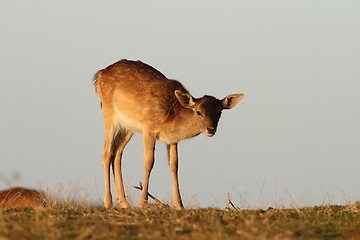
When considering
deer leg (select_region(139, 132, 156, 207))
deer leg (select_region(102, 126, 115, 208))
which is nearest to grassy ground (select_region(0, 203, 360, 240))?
deer leg (select_region(139, 132, 156, 207))

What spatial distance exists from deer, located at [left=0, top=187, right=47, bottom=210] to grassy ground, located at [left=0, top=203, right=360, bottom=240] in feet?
5.88

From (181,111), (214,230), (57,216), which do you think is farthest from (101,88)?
(214,230)

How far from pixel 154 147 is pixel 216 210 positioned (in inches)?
145

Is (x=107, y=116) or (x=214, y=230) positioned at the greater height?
Result: (x=107, y=116)

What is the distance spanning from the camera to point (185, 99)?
52.6 ft

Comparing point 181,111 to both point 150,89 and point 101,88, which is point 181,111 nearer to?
point 150,89

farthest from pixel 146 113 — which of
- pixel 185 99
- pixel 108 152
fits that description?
pixel 108 152

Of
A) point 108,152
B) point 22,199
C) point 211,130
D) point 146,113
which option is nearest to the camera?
point 22,199

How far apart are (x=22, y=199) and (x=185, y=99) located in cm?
398

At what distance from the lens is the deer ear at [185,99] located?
15.9 meters

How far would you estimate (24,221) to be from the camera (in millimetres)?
10000

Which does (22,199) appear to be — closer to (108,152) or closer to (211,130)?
(108,152)

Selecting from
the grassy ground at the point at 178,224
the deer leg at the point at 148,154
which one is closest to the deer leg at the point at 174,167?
the deer leg at the point at 148,154

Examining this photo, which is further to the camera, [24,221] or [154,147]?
[154,147]
